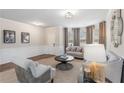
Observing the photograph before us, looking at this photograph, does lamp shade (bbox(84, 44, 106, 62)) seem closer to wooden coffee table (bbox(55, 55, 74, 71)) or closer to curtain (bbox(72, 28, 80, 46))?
curtain (bbox(72, 28, 80, 46))

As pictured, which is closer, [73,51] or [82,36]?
[82,36]

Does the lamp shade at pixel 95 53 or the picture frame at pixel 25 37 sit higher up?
the picture frame at pixel 25 37

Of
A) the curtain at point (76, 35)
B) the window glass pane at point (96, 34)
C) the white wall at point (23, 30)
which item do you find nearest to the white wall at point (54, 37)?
the white wall at point (23, 30)

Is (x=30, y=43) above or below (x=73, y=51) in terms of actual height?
above

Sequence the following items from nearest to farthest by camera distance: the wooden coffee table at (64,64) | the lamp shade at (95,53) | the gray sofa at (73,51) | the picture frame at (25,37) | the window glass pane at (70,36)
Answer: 1. the lamp shade at (95,53)
2. the picture frame at (25,37)
3. the window glass pane at (70,36)
4. the gray sofa at (73,51)
5. the wooden coffee table at (64,64)

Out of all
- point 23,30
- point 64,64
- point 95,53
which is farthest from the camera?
point 64,64

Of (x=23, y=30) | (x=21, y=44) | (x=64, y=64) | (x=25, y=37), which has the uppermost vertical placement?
(x=23, y=30)

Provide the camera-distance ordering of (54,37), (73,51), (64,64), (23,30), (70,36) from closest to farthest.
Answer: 1. (23,30)
2. (70,36)
3. (54,37)
4. (73,51)
5. (64,64)

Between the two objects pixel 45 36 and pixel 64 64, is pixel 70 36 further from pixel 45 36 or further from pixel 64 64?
pixel 64 64

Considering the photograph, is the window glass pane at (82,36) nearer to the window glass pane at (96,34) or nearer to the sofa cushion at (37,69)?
the window glass pane at (96,34)

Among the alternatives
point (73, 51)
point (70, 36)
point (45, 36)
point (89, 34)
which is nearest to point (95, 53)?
point (89, 34)

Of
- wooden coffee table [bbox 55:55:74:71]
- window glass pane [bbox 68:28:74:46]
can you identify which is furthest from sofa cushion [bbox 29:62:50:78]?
window glass pane [bbox 68:28:74:46]

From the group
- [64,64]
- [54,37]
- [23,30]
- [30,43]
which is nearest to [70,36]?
[54,37]

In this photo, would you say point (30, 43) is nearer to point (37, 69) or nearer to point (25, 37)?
point (25, 37)
